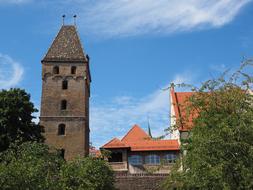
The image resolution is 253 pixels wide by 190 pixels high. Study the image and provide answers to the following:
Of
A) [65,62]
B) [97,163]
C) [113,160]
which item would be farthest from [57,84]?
[97,163]

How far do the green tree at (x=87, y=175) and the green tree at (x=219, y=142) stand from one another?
9065 millimetres

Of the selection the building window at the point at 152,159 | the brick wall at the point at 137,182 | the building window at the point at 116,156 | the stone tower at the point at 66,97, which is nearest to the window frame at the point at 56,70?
the stone tower at the point at 66,97

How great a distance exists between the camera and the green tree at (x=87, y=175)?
2228 centimetres

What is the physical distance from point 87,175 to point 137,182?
8.50 m

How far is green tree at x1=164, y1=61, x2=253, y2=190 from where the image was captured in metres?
12.4

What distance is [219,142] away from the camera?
12.5 meters

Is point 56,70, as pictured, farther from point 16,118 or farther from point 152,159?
Answer: point 152,159

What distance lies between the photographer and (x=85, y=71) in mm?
44625

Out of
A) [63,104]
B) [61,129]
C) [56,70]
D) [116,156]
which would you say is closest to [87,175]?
[116,156]

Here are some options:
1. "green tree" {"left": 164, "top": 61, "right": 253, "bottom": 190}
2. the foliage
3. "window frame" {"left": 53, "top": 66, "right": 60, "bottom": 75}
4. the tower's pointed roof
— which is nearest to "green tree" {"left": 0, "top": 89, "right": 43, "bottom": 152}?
the foliage

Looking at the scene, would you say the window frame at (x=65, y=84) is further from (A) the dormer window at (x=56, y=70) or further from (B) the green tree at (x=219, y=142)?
(B) the green tree at (x=219, y=142)

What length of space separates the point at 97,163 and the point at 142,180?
25.4 feet

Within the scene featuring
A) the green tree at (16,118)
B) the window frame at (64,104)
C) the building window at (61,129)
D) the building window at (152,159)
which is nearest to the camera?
the green tree at (16,118)

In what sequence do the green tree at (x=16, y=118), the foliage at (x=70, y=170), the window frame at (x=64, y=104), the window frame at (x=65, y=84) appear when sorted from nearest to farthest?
the foliage at (x=70, y=170), the green tree at (x=16, y=118), the window frame at (x=64, y=104), the window frame at (x=65, y=84)
